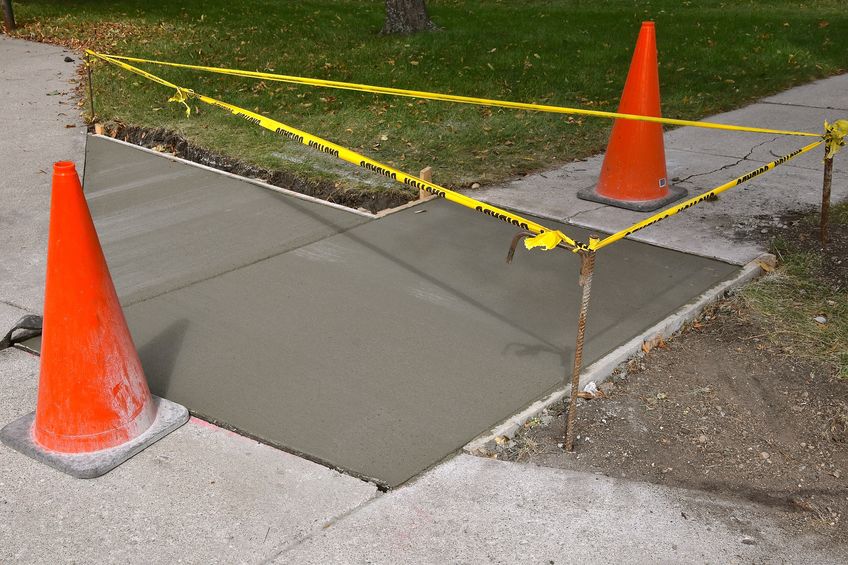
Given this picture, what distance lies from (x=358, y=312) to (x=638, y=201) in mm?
2503

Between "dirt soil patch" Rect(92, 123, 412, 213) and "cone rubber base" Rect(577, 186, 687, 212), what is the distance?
1264 mm

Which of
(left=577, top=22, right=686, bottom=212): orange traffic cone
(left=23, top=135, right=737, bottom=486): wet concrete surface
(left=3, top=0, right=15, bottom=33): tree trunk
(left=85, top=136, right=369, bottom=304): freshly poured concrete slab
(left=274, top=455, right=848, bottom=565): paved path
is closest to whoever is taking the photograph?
(left=274, top=455, right=848, bottom=565): paved path

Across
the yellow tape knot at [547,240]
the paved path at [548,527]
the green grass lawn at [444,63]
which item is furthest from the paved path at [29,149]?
the yellow tape knot at [547,240]

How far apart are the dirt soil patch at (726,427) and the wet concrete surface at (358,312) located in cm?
26

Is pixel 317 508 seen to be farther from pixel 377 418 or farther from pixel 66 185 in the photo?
pixel 66 185

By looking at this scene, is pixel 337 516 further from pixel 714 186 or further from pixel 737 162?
pixel 737 162

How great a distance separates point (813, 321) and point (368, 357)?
2253mm

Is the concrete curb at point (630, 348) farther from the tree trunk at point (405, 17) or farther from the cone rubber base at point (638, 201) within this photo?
the tree trunk at point (405, 17)

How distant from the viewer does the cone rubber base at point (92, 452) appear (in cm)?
342

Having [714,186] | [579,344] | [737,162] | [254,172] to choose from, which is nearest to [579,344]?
[579,344]

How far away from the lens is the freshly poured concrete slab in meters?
5.32

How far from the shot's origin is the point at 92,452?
138 inches

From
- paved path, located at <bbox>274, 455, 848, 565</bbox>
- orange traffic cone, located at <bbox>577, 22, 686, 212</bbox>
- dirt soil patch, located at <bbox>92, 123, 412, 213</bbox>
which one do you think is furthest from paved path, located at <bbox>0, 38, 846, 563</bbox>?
orange traffic cone, located at <bbox>577, 22, 686, 212</bbox>

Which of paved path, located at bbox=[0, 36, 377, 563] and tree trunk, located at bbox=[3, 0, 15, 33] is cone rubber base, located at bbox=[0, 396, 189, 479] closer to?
paved path, located at bbox=[0, 36, 377, 563]
